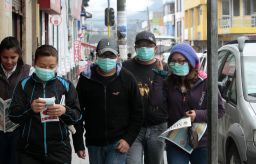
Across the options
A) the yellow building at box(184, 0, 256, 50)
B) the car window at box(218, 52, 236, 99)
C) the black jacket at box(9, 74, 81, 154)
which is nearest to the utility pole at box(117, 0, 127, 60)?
the car window at box(218, 52, 236, 99)

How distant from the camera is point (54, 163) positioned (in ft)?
14.9

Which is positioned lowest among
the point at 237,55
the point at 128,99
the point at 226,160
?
the point at 226,160

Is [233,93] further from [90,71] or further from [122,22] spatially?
[122,22]

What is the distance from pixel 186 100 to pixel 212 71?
1.25 meters

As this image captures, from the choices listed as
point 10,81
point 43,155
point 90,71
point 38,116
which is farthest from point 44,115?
point 10,81

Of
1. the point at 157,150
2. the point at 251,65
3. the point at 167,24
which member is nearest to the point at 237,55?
the point at 251,65

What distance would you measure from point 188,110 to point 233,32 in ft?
140

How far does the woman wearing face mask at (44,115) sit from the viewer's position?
446cm

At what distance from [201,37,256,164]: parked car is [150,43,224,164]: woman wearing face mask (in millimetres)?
1084

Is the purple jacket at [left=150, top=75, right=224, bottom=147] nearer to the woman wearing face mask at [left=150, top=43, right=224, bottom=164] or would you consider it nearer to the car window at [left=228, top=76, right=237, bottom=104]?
the woman wearing face mask at [left=150, top=43, right=224, bottom=164]

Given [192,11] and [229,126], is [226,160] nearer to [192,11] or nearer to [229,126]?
[229,126]

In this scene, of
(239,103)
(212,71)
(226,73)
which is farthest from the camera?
(226,73)

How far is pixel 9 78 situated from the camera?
527 cm

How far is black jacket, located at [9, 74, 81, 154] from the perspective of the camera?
4469 millimetres
